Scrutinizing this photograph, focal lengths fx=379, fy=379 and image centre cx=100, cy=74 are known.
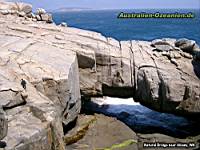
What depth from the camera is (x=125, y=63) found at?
70.2ft

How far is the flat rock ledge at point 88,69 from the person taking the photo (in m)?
16.3

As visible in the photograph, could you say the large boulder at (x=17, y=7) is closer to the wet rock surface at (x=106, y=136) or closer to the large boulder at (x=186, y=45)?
the wet rock surface at (x=106, y=136)

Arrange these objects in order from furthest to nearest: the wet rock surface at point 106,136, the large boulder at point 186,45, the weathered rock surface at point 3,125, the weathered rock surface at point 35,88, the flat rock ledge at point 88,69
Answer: the large boulder at point 186,45 → the wet rock surface at point 106,136 → the flat rock ledge at point 88,69 → the weathered rock surface at point 35,88 → the weathered rock surface at point 3,125

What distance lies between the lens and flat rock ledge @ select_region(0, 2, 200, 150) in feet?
53.6

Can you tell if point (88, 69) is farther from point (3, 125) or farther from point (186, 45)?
point (3, 125)

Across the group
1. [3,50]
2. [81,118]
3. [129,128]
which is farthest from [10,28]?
[129,128]

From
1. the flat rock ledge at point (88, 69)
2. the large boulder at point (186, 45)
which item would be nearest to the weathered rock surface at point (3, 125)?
the flat rock ledge at point (88, 69)

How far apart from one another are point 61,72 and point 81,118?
16.8 ft

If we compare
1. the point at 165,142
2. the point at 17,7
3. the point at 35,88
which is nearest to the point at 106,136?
the point at 165,142

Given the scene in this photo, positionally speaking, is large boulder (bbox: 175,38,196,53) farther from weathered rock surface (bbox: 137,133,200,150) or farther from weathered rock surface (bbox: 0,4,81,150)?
weathered rock surface (bbox: 0,4,81,150)

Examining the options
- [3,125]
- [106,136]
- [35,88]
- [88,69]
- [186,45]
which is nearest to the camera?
[3,125]

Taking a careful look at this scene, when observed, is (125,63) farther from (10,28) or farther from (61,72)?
(10,28)

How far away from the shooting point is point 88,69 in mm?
21094

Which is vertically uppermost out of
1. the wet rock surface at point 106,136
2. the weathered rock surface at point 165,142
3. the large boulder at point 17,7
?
the large boulder at point 17,7
